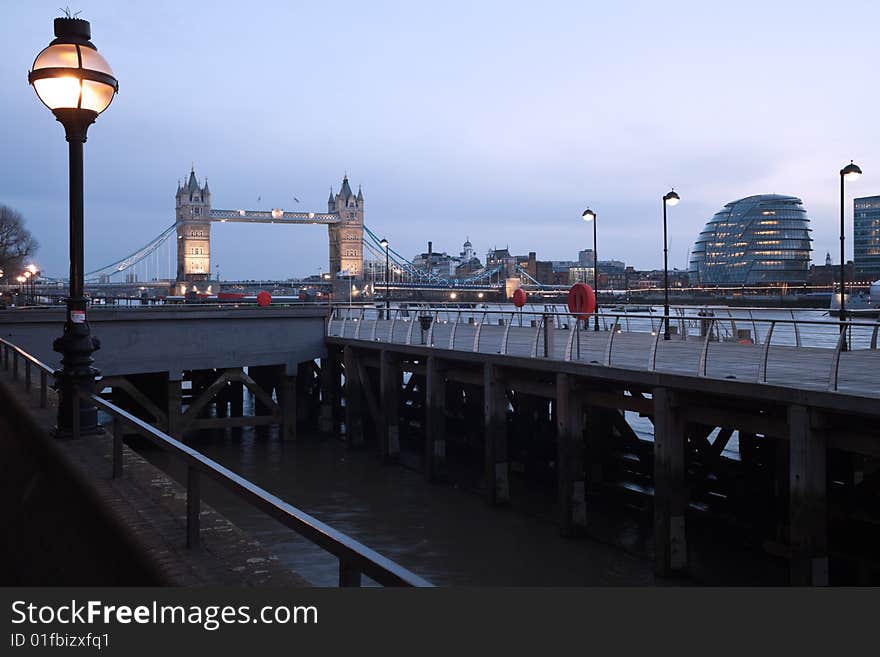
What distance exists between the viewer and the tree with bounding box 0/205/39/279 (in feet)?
236

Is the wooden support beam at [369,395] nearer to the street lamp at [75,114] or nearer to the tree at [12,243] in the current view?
the street lamp at [75,114]

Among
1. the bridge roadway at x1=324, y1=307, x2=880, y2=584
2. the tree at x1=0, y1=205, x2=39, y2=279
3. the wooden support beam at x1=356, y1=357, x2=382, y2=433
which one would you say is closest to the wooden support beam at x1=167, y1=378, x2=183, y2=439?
the wooden support beam at x1=356, y1=357, x2=382, y2=433

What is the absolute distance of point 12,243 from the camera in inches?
2931

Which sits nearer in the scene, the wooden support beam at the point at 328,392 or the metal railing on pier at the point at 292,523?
the metal railing on pier at the point at 292,523

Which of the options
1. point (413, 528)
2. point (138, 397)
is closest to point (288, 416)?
point (138, 397)

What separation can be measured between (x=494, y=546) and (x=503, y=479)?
97.6 inches

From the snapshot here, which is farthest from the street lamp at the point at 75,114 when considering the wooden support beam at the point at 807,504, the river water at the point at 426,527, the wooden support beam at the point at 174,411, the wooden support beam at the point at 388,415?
the wooden support beam at the point at 174,411

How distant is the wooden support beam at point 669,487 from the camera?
41.4 ft

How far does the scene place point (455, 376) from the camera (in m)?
19.7

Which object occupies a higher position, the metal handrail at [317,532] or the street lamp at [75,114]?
the street lamp at [75,114]

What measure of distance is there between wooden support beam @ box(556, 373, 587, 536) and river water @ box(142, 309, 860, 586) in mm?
400

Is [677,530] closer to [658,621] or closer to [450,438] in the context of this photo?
[658,621]

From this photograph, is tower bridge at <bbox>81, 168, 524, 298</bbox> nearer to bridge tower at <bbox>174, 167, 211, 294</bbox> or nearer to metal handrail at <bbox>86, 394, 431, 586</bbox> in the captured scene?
bridge tower at <bbox>174, 167, 211, 294</bbox>

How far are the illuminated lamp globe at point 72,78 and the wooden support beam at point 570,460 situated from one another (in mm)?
9542
